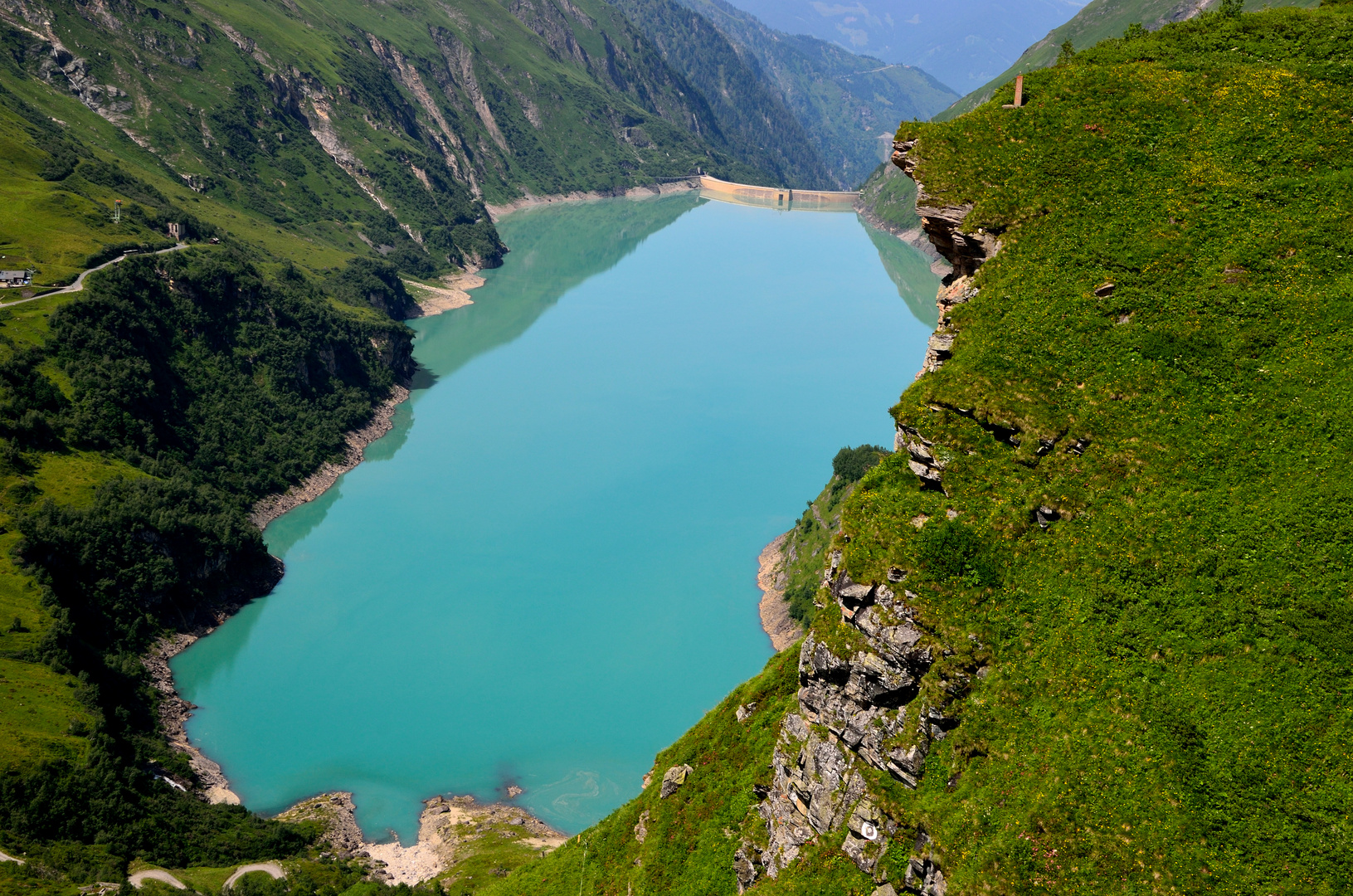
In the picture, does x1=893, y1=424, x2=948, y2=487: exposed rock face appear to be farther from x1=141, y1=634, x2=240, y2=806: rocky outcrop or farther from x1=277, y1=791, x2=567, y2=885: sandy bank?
x1=141, y1=634, x2=240, y2=806: rocky outcrop

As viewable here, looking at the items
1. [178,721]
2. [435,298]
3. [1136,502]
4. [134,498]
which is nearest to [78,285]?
[134,498]

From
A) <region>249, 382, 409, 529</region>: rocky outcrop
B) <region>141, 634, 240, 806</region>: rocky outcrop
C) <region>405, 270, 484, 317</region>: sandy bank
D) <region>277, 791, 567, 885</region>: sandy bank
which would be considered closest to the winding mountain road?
<region>249, 382, 409, 529</region>: rocky outcrop

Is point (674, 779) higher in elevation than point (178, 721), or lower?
lower

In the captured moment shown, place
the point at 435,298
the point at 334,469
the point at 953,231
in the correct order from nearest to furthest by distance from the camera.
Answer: the point at 953,231 < the point at 334,469 < the point at 435,298

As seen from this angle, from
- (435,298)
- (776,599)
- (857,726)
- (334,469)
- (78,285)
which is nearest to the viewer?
(857,726)

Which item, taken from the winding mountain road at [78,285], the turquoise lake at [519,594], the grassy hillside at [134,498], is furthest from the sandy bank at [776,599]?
the winding mountain road at [78,285]

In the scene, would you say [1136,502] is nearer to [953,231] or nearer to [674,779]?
[953,231]
